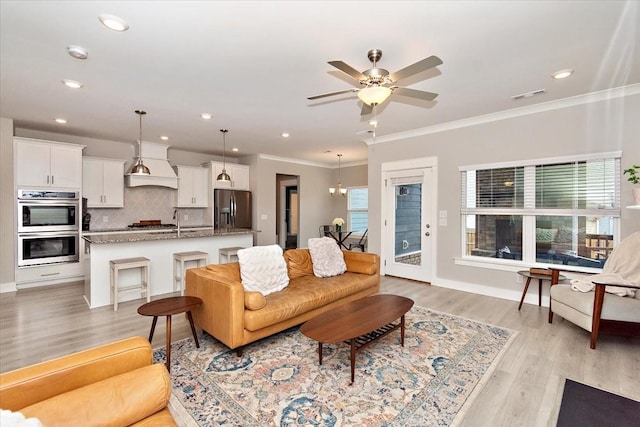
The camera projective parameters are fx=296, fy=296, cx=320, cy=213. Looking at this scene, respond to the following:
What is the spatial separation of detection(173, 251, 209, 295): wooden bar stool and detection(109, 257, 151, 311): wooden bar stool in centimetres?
45

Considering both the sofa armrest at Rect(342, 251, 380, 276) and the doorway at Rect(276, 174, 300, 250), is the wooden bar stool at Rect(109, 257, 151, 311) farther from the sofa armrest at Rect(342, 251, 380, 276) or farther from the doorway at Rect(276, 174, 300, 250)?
the doorway at Rect(276, 174, 300, 250)

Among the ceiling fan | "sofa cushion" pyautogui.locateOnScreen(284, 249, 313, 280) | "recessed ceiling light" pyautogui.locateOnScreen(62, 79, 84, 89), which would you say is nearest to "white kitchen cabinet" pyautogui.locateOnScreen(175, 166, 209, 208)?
"recessed ceiling light" pyautogui.locateOnScreen(62, 79, 84, 89)

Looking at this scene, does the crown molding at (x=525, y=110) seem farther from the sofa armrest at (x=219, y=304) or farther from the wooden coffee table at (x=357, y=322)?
the sofa armrest at (x=219, y=304)

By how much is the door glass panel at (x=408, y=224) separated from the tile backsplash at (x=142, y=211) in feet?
15.4

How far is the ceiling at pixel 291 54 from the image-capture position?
6.89ft

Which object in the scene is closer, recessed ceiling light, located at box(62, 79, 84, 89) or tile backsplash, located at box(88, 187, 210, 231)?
recessed ceiling light, located at box(62, 79, 84, 89)

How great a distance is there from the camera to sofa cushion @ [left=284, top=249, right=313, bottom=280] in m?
A: 3.88

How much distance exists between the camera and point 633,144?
3.43 meters

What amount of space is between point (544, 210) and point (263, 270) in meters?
3.84

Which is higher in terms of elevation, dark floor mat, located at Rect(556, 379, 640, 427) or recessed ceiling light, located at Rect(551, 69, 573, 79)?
recessed ceiling light, located at Rect(551, 69, 573, 79)

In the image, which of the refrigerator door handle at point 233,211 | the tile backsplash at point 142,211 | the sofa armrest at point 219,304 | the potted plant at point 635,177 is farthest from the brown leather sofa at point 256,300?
the tile backsplash at point 142,211

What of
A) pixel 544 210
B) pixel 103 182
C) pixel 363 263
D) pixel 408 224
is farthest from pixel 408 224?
pixel 103 182

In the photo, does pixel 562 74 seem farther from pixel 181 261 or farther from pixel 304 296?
pixel 181 261

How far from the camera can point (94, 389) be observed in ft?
3.94
